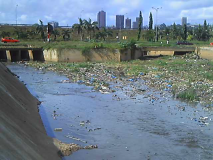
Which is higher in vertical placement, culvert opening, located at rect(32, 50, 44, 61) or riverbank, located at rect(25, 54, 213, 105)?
culvert opening, located at rect(32, 50, 44, 61)

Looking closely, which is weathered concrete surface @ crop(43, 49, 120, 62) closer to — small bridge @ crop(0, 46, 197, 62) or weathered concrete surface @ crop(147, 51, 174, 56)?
small bridge @ crop(0, 46, 197, 62)

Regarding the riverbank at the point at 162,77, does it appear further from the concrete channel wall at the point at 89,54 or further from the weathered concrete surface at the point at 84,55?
the concrete channel wall at the point at 89,54

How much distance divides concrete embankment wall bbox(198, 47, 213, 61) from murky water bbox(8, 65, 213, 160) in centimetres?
2420

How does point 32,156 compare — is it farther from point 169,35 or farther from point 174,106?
point 169,35

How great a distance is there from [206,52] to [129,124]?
33.1 m

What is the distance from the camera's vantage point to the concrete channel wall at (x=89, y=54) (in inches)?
1661

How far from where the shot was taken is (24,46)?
46188 mm

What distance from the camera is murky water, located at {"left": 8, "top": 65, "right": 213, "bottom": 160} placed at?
10.6m

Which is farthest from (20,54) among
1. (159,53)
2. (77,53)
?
(159,53)

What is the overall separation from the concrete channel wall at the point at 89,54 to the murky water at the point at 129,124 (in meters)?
20.8

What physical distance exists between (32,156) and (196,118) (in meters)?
9.80

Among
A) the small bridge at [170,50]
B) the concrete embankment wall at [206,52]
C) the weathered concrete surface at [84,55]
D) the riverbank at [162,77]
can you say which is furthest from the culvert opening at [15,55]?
the concrete embankment wall at [206,52]

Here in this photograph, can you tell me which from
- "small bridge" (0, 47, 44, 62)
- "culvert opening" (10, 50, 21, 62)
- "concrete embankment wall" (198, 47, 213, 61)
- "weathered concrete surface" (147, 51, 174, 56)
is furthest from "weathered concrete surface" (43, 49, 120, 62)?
"concrete embankment wall" (198, 47, 213, 61)

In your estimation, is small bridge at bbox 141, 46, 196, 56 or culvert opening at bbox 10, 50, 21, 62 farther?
small bridge at bbox 141, 46, 196, 56
